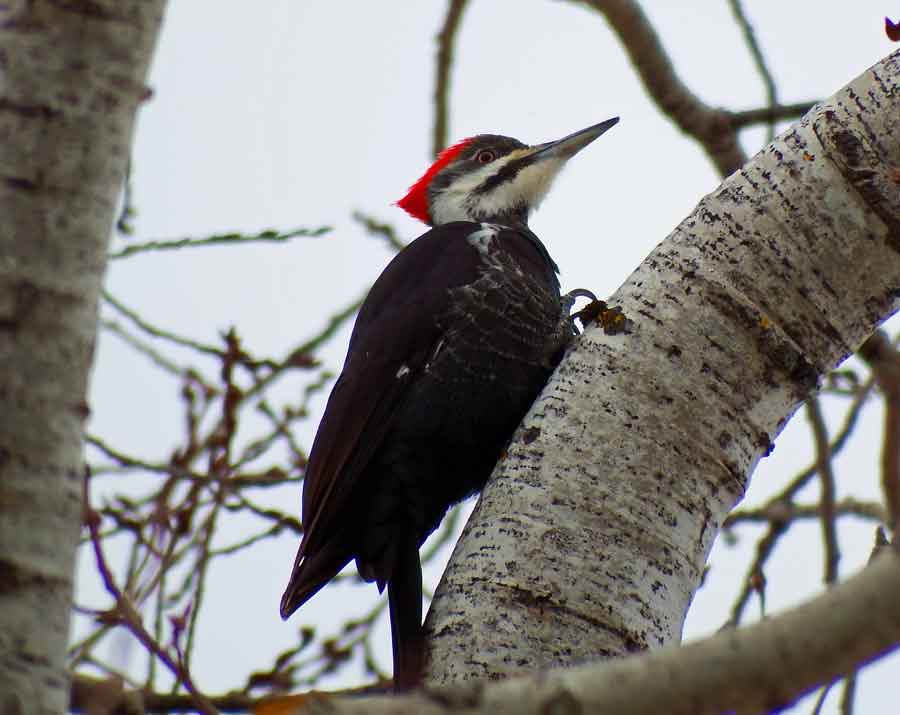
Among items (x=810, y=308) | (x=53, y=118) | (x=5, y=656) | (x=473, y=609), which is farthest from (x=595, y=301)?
(x=5, y=656)

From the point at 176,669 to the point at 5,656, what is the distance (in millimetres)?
665

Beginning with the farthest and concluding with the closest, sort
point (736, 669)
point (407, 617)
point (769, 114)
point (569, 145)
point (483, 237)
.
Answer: point (569, 145)
point (483, 237)
point (769, 114)
point (407, 617)
point (736, 669)

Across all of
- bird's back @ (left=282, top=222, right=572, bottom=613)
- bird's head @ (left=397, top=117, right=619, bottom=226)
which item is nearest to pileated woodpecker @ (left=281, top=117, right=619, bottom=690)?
bird's back @ (left=282, top=222, right=572, bottom=613)

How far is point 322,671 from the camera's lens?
4012 mm

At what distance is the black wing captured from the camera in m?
3.21

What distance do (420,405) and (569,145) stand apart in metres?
2.07

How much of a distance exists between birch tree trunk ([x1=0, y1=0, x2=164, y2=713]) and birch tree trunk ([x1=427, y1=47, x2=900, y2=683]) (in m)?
1.05

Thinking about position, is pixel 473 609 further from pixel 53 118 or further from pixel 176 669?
pixel 53 118

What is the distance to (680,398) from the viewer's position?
2.45m

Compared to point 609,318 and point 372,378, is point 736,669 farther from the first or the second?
point 372,378

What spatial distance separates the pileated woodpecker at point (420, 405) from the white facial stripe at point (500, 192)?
1.31 meters

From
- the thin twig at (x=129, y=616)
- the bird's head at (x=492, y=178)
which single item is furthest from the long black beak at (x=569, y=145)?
the thin twig at (x=129, y=616)

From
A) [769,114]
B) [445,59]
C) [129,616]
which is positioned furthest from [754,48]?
[129,616]

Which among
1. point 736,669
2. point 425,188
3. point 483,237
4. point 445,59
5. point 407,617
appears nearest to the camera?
point 736,669
